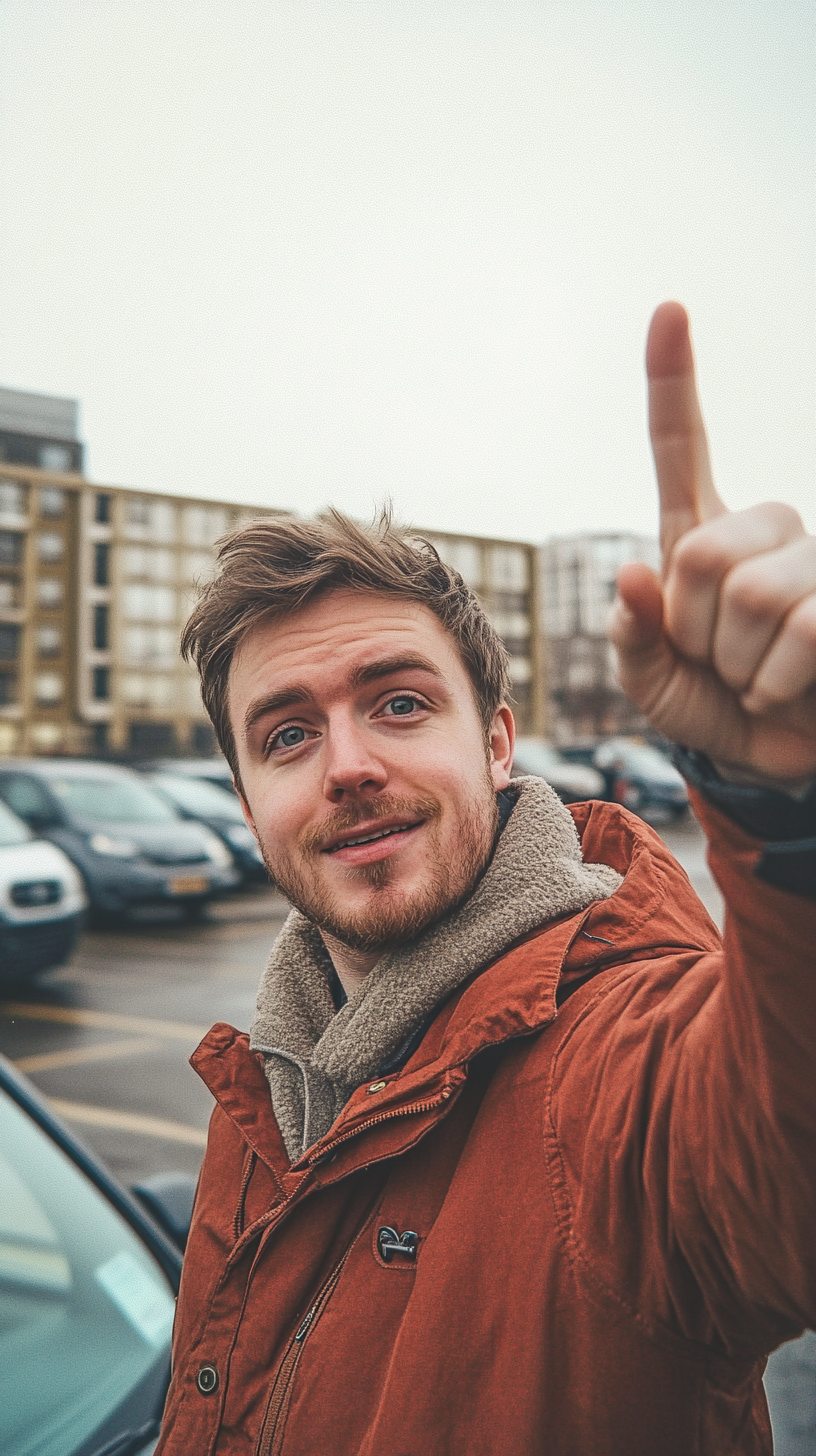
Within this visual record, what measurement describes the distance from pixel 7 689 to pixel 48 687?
1.88 meters

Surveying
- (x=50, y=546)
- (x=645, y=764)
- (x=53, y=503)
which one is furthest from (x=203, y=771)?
(x=53, y=503)

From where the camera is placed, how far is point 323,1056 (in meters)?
1.28

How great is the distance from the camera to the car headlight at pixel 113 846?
29.0 feet

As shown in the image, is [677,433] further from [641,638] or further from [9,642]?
[9,642]

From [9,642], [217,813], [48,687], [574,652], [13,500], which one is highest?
[13,500]

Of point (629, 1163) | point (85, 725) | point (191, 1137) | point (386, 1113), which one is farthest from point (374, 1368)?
point (85, 725)

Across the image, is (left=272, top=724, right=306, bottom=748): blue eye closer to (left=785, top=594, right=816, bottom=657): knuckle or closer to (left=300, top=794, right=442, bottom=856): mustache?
(left=300, top=794, right=442, bottom=856): mustache

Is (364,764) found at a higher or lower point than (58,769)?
higher

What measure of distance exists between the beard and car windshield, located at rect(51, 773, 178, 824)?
8.26m

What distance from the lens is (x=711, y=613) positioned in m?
0.61

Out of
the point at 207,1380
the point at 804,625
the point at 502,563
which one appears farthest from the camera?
the point at 502,563

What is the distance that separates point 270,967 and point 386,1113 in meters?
0.57

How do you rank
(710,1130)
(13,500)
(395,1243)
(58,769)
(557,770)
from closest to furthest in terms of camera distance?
(710,1130), (395,1243), (58,769), (557,770), (13,500)

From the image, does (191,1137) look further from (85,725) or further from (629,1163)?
(85,725)
